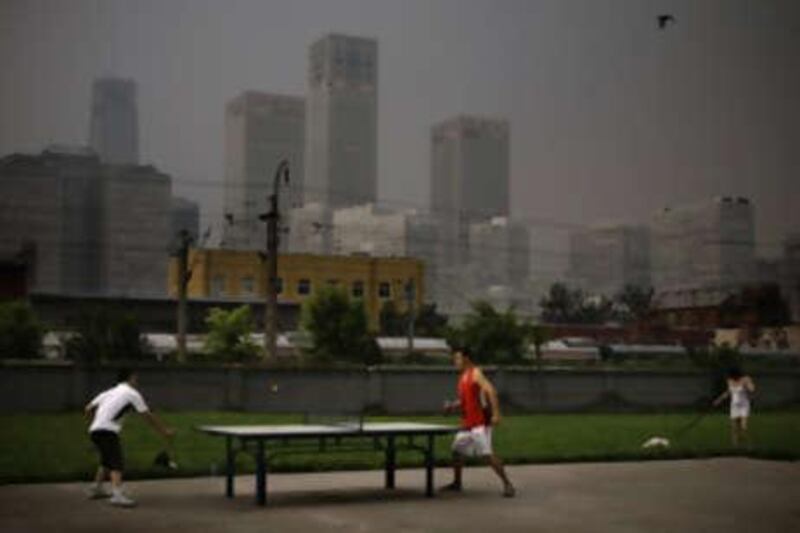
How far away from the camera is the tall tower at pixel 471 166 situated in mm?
26625

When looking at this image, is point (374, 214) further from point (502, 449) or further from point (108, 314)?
point (502, 449)

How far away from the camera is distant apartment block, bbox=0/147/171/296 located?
17.8 meters

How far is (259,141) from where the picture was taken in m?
31.8

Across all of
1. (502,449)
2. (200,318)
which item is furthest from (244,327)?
(502,449)

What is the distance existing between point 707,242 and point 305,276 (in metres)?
51.3

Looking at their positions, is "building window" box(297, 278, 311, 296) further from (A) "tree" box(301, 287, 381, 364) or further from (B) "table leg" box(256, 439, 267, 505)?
(B) "table leg" box(256, 439, 267, 505)

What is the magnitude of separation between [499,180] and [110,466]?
16.9m

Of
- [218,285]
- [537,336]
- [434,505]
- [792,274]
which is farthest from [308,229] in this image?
[434,505]

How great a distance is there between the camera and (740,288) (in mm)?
29688

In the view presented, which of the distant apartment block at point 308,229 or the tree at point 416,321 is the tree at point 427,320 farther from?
the distant apartment block at point 308,229

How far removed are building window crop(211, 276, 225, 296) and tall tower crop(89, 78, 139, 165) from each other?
166 ft

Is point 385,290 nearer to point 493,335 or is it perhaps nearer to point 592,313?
point 592,313

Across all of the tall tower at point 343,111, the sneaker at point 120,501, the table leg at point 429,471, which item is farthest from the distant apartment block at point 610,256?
the sneaker at point 120,501

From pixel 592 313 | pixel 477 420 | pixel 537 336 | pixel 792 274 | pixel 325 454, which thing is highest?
pixel 592 313
